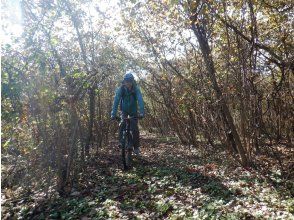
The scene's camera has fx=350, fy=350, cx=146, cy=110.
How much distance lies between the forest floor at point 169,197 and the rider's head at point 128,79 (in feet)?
6.54

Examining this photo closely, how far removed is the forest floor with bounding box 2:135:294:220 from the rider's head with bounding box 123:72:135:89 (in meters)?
1.99

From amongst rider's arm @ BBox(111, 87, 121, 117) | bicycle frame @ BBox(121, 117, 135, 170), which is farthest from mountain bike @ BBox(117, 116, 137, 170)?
rider's arm @ BBox(111, 87, 121, 117)

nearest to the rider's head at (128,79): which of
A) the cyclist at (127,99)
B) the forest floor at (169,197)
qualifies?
the cyclist at (127,99)

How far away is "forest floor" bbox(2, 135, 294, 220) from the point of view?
461 centimetres

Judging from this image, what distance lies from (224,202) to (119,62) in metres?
10.5

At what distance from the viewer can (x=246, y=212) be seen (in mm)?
4363

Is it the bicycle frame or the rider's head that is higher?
the rider's head

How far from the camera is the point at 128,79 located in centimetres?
816

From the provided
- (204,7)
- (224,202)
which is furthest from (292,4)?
(224,202)

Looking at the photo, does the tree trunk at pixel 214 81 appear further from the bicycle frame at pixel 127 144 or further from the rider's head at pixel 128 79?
the bicycle frame at pixel 127 144

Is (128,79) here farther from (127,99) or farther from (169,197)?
(169,197)

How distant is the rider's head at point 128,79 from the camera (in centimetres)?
812

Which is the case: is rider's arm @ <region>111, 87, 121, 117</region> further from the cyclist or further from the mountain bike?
the mountain bike

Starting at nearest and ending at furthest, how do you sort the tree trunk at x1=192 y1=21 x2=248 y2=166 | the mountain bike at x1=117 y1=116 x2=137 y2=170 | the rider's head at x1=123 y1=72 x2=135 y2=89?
1. the tree trunk at x1=192 y1=21 x2=248 y2=166
2. the mountain bike at x1=117 y1=116 x2=137 y2=170
3. the rider's head at x1=123 y1=72 x2=135 y2=89
